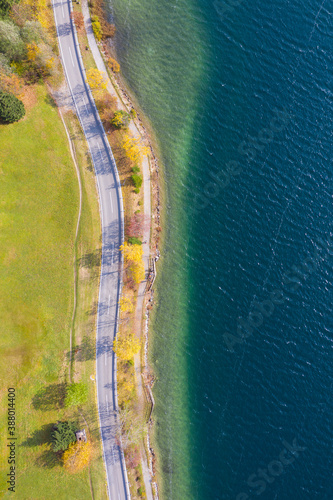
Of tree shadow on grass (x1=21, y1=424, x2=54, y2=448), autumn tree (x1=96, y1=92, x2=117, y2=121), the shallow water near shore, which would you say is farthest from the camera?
autumn tree (x1=96, y1=92, x2=117, y2=121)

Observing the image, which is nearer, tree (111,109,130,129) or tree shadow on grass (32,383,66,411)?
tree shadow on grass (32,383,66,411)

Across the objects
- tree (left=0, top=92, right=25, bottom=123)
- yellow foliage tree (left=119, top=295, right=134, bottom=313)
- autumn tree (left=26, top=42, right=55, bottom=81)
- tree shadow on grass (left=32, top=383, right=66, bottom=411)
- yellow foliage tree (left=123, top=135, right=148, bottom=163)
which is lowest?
tree shadow on grass (left=32, top=383, right=66, bottom=411)

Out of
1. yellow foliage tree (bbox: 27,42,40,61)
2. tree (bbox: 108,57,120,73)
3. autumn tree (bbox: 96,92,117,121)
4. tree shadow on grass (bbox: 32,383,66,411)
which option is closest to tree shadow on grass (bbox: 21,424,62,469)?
tree shadow on grass (bbox: 32,383,66,411)

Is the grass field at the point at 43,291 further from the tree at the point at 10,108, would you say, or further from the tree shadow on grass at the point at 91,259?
the tree at the point at 10,108

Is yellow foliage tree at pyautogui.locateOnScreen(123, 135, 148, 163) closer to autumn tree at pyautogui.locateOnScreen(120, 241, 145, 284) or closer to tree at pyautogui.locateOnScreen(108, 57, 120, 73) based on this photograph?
tree at pyautogui.locateOnScreen(108, 57, 120, 73)

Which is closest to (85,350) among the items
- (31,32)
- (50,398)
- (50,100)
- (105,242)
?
(50,398)

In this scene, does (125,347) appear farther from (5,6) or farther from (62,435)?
(5,6)

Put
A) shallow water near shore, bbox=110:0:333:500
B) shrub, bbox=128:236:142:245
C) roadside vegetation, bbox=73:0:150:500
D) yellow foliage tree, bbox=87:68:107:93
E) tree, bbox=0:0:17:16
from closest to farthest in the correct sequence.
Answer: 1. tree, bbox=0:0:17:16
2. roadside vegetation, bbox=73:0:150:500
3. shallow water near shore, bbox=110:0:333:500
4. shrub, bbox=128:236:142:245
5. yellow foliage tree, bbox=87:68:107:93

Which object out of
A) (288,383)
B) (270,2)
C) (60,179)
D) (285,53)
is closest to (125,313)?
(60,179)
